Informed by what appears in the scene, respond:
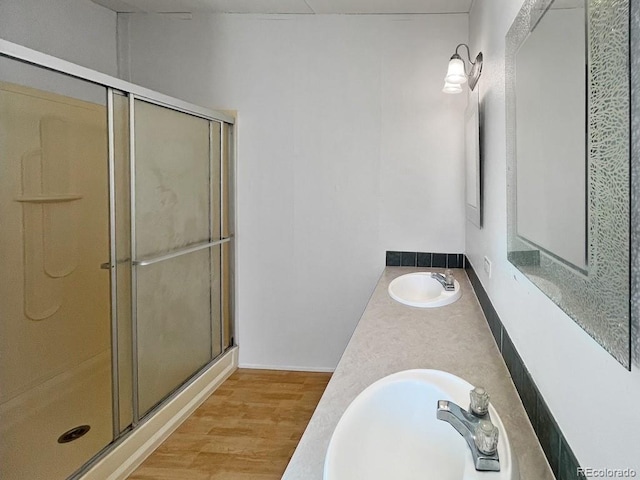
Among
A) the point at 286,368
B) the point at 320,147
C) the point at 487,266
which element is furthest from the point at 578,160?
the point at 286,368

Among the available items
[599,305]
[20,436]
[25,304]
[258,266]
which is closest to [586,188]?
[599,305]

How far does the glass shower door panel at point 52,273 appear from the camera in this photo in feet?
5.64

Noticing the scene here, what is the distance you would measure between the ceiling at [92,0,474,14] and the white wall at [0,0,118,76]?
0.47ft

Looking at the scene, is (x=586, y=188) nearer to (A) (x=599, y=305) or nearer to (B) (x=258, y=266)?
(A) (x=599, y=305)

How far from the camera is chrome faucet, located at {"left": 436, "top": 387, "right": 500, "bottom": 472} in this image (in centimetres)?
A: 82

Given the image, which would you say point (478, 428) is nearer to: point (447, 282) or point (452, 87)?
point (447, 282)

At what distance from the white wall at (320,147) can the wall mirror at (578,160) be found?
1977 mm

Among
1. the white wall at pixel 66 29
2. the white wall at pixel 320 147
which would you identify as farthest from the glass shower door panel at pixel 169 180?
the white wall at pixel 66 29

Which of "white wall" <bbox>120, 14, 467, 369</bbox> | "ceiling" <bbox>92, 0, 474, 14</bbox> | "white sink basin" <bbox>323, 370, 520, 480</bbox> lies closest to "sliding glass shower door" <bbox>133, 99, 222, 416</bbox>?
"white wall" <bbox>120, 14, 467, 369</bbox>

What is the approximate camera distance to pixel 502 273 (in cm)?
161

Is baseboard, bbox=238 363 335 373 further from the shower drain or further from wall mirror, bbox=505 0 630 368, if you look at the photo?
wall mirror, bbox=505 0 630 368

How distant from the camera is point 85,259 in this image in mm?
2035

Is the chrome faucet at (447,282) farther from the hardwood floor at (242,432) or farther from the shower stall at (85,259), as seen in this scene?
the shower stall at (85,259)

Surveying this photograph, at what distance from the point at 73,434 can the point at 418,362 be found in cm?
149
